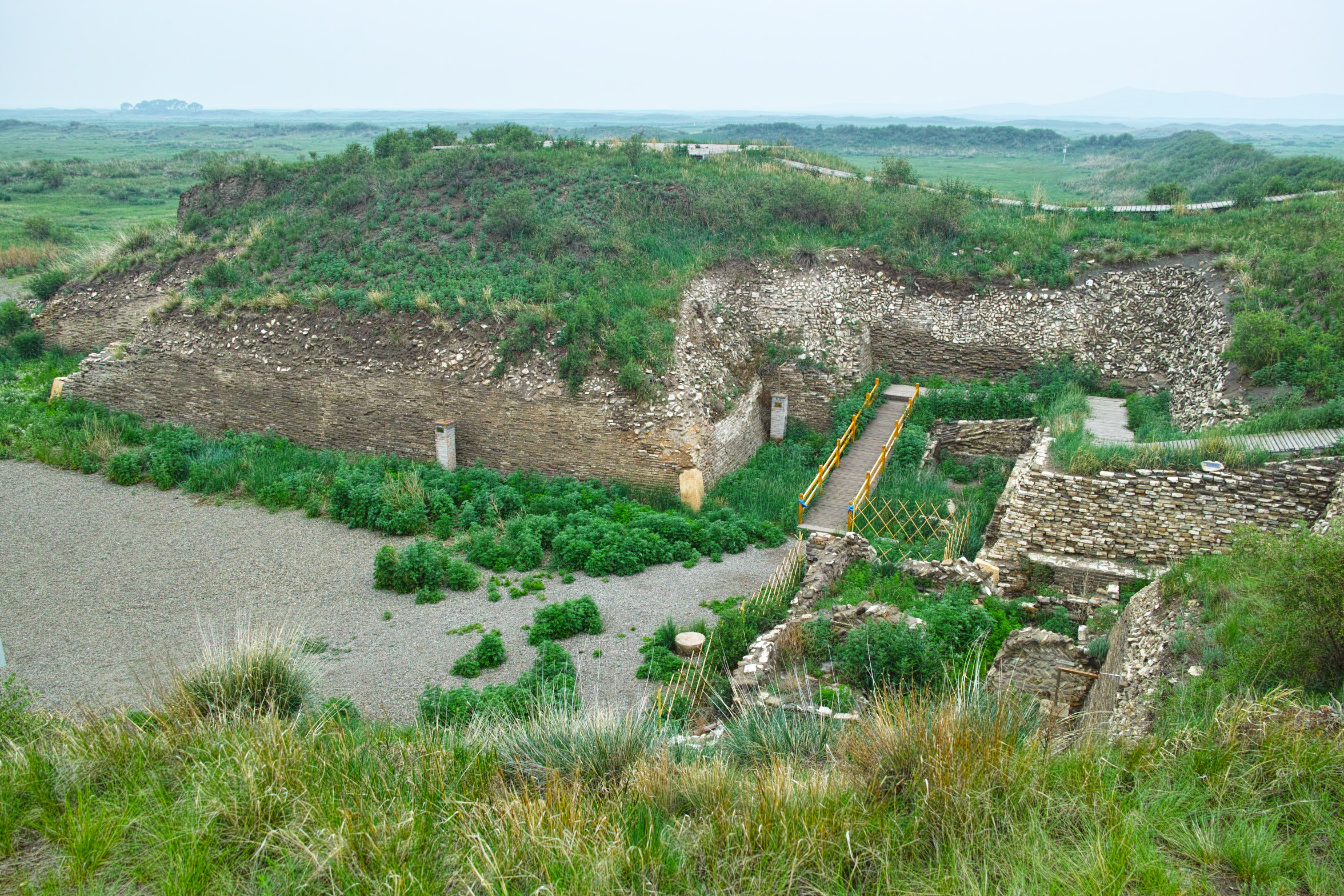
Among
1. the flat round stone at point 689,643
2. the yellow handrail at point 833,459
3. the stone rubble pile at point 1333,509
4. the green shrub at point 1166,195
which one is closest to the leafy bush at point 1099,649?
the stone rubble pile at point 1333,509

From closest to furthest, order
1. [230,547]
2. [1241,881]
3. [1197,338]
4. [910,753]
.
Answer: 1. [1241,881]
2. [910,753]
3. [230,547]
4. [1197,338]

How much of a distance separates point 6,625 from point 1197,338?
21.9m

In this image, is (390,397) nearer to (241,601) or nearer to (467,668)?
(241,601)

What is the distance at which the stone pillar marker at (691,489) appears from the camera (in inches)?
592

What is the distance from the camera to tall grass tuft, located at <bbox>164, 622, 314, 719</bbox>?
6090 mm

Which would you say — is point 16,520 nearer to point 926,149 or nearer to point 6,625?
point 6,625

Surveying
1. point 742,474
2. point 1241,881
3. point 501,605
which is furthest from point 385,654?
point 1241,881

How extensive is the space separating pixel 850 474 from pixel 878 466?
2.11 feet

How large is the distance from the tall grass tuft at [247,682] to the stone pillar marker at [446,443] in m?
8.75

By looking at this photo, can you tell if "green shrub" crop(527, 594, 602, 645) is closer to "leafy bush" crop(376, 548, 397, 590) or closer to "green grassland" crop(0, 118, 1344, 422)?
"leafy bush" crop(376, 548, 397, 590)

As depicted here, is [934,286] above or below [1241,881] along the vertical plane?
above

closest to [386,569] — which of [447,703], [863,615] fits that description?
[447,703]

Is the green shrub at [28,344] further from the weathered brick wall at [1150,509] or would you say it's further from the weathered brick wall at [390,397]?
the weathered brick wall at [1150,509]

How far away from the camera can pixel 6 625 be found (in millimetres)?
10844
